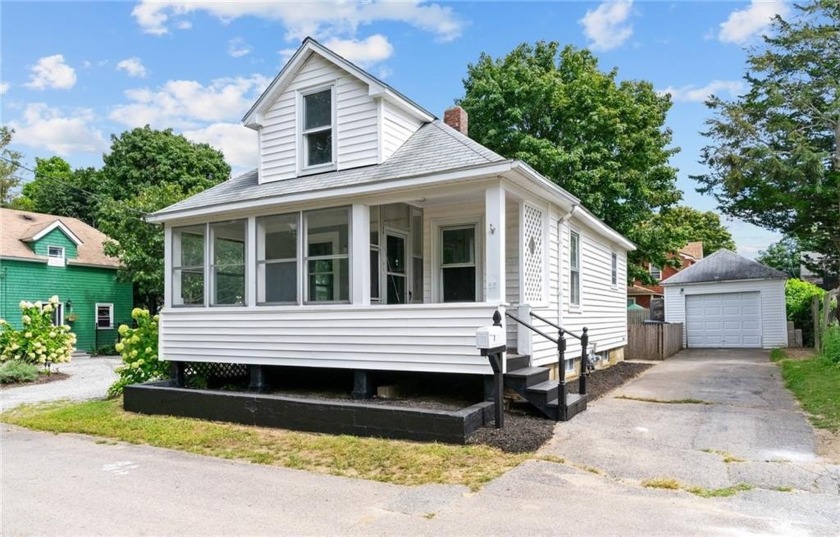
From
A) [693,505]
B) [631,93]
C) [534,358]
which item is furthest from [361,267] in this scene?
[631,93]

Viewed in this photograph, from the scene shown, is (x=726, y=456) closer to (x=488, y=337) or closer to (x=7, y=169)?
(x=488, y=337)

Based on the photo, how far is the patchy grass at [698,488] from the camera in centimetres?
478

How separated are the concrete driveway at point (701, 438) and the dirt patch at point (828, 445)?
89 mm

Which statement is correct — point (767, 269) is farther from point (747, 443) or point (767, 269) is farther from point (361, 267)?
point (361, 267)

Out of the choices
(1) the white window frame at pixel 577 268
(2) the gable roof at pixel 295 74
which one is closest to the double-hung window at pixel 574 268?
(1) the white window frame at pixel 577 268

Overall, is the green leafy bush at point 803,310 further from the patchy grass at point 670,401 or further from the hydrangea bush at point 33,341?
the hydrangea bush at point 33,341

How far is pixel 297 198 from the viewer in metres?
8.68

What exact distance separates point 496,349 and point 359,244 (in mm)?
2743

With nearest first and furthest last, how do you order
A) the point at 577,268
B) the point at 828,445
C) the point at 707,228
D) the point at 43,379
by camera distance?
the point at 828,445
the point at 577,268
the point at 43,379
the point at 707,228

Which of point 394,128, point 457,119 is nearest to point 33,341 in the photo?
point 394,128

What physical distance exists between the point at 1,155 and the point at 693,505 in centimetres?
4650

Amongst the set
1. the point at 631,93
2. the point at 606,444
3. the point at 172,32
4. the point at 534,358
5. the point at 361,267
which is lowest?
the point at 606,444

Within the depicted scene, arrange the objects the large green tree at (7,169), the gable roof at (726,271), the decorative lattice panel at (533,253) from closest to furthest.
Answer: the decorative lattice panel at (533,253)
the gable roof at (726,271)
the large green tree at (7,169)

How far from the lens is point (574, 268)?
36.0 ft
